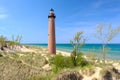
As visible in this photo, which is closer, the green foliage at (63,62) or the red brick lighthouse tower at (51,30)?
the green foliage at (63,62)

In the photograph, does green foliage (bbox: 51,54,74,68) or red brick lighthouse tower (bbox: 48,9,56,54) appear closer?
green foliage (bbox: 51,54,74,68)

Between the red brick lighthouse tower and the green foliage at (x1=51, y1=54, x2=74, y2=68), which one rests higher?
the red brick lighthouse tower

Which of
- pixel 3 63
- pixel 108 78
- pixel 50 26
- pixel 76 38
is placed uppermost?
pixel 50 26

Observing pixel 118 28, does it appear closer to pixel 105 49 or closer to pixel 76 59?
pixel 105 49

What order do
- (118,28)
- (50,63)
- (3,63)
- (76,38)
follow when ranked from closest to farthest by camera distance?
(3,63)
(50,63)
(76,38)
(118,28)

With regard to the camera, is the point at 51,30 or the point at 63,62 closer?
the point at 63,62

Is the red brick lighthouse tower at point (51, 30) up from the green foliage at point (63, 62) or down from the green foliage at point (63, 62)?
up

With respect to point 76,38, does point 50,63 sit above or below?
below

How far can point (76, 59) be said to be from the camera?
15359 mm

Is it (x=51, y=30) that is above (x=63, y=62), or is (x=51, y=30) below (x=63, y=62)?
above

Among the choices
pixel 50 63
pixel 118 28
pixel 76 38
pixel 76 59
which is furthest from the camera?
pixel 118 28

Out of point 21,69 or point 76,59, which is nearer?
point 21,69

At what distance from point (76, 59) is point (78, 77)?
3.46 meters

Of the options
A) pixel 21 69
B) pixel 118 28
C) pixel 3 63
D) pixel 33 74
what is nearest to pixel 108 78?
pixel 33 74
